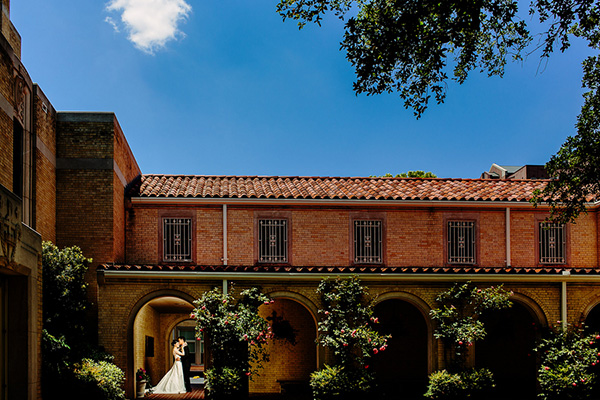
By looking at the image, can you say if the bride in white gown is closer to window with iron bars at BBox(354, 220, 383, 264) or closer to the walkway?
the walkway

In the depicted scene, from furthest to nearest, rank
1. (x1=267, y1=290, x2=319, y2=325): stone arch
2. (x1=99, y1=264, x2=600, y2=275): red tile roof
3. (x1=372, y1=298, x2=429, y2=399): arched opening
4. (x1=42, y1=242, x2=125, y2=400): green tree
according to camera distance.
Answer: (x1=372, y1=298, x2=429, y2=399): arched opening → (x1=267, y1=290, x2=319, y2=325): stone arch → (x1=99, y1=264, x2=600, y2=275): red tile roof → (x1=42, y1=242, x2=125, y2=400): green tree

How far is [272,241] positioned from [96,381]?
7.59 m

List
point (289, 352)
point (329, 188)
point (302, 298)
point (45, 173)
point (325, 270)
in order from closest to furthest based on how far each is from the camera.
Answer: point (45, 173) < point (325, 270) < point (302, 298) < point (329, 188) < point (289, 352)

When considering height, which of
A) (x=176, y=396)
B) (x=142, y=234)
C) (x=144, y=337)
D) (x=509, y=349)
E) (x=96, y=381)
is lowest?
(x=176, y=396)

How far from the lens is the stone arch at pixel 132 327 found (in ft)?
59.3

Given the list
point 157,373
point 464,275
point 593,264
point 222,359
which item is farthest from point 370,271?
point 157,373

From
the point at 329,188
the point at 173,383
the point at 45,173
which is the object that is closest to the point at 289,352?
the point at 173,383

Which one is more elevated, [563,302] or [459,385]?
[563,302]

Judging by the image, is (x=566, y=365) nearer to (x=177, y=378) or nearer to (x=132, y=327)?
(x=132, y=327)

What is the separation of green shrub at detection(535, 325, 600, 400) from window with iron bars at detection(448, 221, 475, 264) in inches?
159

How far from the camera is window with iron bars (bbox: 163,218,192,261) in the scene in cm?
2136

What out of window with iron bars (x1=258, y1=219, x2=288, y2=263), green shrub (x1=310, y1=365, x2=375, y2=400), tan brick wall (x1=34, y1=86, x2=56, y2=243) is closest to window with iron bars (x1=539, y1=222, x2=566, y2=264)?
green shrub (x1=310, y1=365, x2=375, y2=400)

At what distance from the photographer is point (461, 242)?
22.1m

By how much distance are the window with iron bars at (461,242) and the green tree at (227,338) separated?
25.4 ft
